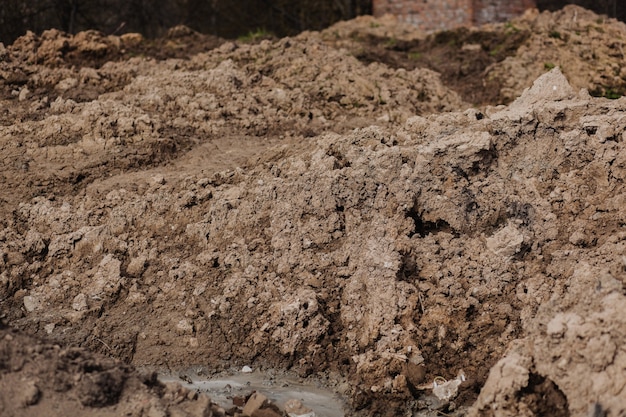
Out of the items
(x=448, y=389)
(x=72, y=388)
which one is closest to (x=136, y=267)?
(x=72, y=388)

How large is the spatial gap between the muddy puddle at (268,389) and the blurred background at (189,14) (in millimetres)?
6922

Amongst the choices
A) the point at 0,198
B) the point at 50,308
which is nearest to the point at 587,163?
the point at 50,308

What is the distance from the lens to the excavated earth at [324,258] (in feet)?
14.0

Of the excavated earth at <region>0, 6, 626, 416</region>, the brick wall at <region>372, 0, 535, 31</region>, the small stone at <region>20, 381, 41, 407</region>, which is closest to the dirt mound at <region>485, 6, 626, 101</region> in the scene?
the brick wall at <region>372, 0, 535, 31</region>

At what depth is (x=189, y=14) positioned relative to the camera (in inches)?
577

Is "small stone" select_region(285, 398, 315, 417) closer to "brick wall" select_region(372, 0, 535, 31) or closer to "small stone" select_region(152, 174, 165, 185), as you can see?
"small stone" select_region(152, 174, 165, 185)

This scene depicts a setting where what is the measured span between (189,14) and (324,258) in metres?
9.90

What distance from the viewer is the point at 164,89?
776 cm

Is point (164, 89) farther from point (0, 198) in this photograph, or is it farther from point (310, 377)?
point (310, 377)

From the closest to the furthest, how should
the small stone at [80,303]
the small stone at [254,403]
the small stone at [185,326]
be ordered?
the small stone at [254,403], the small stone at [185,326], the small stone at [80,303]

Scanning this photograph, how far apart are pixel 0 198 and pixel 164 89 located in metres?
1.91

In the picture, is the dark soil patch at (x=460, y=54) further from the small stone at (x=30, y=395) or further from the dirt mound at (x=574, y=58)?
the small stone at (x=30, y=395)

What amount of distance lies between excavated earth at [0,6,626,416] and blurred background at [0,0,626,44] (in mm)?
5030

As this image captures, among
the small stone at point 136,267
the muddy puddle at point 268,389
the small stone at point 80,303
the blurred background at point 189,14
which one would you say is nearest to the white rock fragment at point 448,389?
the muddy puddle at point 268,389
